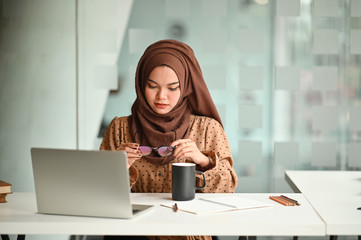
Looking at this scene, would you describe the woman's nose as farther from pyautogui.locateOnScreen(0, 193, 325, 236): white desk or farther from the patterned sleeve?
pyautogui.locateOnScreen(0, 193, 325, 236): white desk

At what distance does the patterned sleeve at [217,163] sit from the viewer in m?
1.66

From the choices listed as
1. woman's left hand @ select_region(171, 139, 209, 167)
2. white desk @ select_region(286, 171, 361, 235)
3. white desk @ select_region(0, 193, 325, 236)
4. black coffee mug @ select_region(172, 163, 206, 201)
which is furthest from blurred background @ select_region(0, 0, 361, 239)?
white desk @ select_region(0, 193, 325, 236)

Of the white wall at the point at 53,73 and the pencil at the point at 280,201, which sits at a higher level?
the white wall at the point at 53,73

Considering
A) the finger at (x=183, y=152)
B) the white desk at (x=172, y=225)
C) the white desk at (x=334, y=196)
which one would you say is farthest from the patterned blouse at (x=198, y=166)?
the white desk at (x=172, y=225)

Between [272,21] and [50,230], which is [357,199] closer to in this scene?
[50,230]

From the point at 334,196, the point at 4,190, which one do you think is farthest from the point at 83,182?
the point at 334,196

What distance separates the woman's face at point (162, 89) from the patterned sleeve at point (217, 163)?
20 centimetres

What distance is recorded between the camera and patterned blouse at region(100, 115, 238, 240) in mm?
1676

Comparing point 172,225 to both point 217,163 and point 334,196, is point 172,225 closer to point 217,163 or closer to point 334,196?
point 217,163

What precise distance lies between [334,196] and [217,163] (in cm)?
45

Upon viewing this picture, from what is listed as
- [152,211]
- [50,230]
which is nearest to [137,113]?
[152,211]

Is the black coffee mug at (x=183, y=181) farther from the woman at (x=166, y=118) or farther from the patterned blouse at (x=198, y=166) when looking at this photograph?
the woman at (x=166, y=118)

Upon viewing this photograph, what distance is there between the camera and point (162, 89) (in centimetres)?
188

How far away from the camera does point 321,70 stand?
3.12 metres
